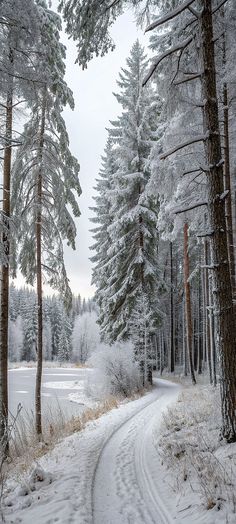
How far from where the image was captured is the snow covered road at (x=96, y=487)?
13.0 ft

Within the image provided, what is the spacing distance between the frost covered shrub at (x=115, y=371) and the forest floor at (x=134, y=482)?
962cm

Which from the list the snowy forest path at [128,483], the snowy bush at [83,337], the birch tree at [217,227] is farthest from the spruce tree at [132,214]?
the snowy bush at [83,337]

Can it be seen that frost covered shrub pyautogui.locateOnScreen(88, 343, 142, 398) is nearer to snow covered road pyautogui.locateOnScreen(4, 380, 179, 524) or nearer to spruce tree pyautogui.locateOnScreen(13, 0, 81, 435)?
spruce tree pyautogui.locateOnScreen(13, 0, 81, 435)

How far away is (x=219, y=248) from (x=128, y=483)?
3815mm

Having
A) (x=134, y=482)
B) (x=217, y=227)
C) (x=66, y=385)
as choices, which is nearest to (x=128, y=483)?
(x=134, y=482)

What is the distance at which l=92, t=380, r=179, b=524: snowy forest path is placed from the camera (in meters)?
4.04

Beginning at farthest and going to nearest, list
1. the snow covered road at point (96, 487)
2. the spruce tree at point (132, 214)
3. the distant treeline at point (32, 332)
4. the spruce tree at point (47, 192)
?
the distant treeline at point (32, 332) < the spruce tree at point (132, 214) < the spruce tree at point (47, 192) < the snow covered road at point (96, 487)

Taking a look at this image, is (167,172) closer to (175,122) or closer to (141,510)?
(175,122)

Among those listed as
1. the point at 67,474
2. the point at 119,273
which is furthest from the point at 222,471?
the point at 119,273

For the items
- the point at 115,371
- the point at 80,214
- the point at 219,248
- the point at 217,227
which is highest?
the point at 80,214

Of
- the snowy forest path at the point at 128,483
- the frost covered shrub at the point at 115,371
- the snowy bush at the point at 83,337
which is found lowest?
the snowy bush at the point at 83,337

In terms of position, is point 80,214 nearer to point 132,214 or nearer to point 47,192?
point 47,192

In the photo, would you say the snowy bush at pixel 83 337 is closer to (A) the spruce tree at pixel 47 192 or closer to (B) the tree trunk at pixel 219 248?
(A) the spruce tree at pixel 47 192

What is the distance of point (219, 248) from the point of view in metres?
5.71
